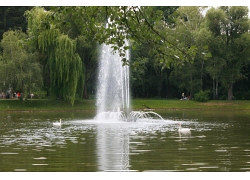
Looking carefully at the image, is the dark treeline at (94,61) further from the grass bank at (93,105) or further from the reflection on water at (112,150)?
the reflection on water at (112,150)

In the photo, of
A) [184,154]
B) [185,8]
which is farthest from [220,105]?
[184,154]

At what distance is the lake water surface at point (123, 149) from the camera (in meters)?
14.8

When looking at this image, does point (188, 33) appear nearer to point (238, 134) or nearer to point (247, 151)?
point (238, 134)

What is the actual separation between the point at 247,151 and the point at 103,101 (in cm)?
2702

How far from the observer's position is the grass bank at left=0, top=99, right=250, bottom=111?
2002 inches

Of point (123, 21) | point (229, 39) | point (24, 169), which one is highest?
point (229, 39)

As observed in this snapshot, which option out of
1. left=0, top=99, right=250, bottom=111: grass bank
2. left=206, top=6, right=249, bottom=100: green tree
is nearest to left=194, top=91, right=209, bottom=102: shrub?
left=0, top=99, right=250, bottom=111: grass bank

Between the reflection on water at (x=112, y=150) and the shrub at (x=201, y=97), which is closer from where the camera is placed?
the reflection on water at (x=112, y=150)

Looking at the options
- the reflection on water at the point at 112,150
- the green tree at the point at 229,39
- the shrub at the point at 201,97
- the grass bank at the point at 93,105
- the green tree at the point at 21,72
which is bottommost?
the reflection on water at the point at 112,150

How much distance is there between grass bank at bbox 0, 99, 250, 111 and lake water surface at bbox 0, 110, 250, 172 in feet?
74.4

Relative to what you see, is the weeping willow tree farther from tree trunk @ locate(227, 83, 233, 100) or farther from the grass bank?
tree trunk @ locate(227, 83, 233, 100)

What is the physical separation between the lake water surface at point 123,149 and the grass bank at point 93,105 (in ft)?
74.4

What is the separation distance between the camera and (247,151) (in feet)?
59.2

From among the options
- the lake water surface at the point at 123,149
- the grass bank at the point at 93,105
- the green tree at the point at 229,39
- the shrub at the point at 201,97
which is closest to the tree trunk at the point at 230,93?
the green tree at the point at 229,39
